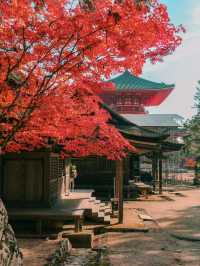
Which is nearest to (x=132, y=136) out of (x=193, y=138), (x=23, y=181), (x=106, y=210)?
(x=106, y=210)

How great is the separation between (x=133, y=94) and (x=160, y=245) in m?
43.8

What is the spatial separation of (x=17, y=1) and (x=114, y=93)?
1793 inches

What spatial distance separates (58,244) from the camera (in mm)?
10914

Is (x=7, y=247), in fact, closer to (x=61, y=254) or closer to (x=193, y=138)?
(x=61, y=254)

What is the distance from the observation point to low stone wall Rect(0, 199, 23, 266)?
7.29m

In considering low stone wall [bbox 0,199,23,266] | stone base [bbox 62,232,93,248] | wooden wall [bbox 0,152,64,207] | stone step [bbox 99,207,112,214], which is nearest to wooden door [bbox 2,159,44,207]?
wooden wall [bbox 0,152,64,207]

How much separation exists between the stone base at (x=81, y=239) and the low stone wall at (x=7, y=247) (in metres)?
4.67

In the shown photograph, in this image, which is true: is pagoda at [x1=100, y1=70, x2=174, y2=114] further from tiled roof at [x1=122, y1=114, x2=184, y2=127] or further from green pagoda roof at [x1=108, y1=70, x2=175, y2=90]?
tiled roof at [x1=122, y1=114, x2=184, y2=127]

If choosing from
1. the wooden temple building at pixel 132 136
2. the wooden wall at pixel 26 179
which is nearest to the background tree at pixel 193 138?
Result: the wooden temple building at pixel 132 136

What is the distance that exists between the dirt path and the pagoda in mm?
36057

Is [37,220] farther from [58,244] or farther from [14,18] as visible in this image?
[14,18]

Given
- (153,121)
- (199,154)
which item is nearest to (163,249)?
(199,154)

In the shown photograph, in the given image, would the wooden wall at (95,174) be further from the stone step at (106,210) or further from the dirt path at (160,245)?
the dirt path at (160,245)

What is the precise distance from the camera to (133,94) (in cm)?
5481
